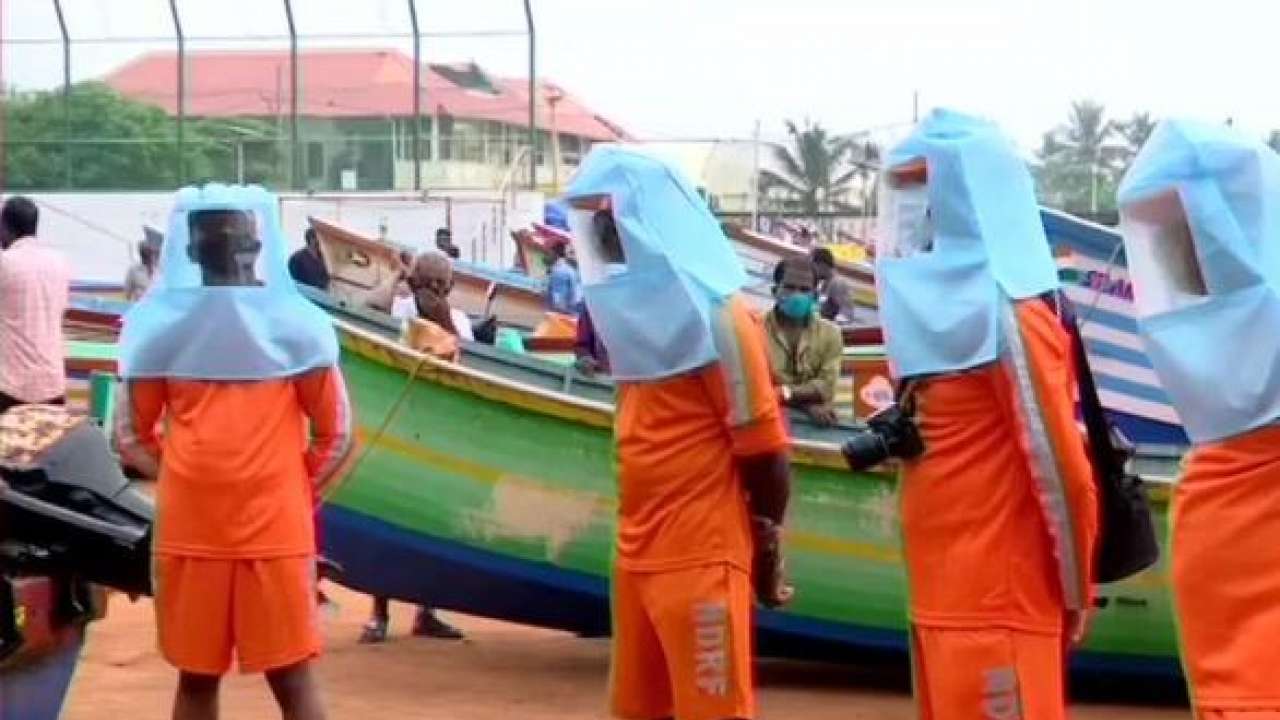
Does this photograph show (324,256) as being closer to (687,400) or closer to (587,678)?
(587,678)

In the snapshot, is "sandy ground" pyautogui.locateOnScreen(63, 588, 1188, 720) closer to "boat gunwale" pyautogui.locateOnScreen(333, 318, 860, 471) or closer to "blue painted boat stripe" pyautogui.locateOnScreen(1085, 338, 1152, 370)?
"boat gunwale" pyautogui.locateOnScreen(333, 318, 860, 471)

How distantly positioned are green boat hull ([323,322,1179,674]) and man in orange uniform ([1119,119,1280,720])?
4806mm

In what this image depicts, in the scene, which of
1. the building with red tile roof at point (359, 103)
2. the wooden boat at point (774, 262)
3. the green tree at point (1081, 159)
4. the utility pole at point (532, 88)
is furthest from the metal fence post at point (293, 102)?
the green tree at point (1081, 159)

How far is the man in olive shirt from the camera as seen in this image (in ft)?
31.9

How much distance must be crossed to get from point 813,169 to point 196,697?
48202 mm

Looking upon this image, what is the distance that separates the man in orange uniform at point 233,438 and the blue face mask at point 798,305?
3.77 metres

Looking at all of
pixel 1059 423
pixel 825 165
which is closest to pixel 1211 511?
pixel 1059 423

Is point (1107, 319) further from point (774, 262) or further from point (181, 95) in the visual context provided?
point (181, 95)

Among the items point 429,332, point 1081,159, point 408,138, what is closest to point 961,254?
point 429,332

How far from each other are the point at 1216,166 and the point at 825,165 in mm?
50763

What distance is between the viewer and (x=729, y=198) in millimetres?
42156

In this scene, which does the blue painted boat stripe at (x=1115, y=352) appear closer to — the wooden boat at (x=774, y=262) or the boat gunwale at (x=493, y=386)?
the boat gunwale at (x=493, y=386)

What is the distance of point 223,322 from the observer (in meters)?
6.16

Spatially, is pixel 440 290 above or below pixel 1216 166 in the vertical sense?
below
